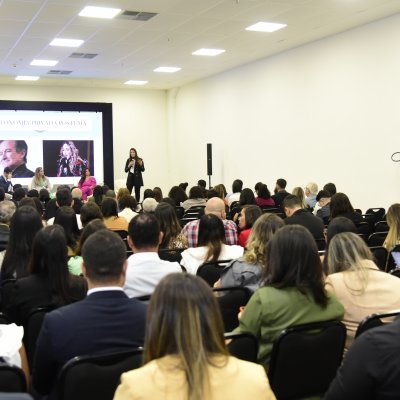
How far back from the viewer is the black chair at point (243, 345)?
7.30 feet

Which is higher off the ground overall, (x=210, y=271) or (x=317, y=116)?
(x=317, y=116)

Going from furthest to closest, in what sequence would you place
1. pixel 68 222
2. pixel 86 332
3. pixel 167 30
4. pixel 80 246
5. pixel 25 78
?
pixel 25 78 → pixel 167 30 → pixel 68 222 → pixel 80 246 → pixel 86 332

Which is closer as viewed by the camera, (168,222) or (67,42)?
(168,222)

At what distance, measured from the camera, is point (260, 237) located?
3.54 m

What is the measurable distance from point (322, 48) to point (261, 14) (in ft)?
8.97

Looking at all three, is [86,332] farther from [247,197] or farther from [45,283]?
[247,197]

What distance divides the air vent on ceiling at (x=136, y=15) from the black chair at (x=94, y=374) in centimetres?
768

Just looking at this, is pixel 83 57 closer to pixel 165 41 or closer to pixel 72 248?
pixel 165 41

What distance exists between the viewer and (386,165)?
31.9ft

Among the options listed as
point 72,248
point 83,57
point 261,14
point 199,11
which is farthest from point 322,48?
point 72,248

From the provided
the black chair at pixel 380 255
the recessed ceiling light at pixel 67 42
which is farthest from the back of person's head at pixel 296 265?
the recessed ceiling light at pixel 67 42

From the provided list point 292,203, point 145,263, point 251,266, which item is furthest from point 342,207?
point 145,263

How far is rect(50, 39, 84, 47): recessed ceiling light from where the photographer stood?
1074 centimetres

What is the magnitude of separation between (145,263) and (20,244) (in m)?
0.90
